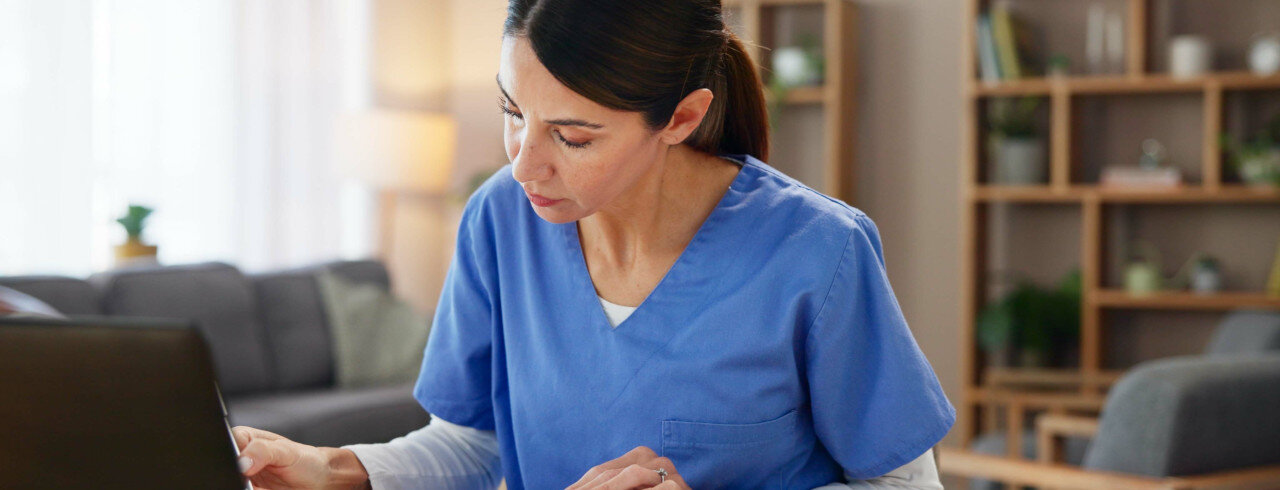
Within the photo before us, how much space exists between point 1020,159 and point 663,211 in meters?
3.24

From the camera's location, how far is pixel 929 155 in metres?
4.44

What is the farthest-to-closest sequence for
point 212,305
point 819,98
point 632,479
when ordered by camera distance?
point 819,98, point 212,305, point 632,479

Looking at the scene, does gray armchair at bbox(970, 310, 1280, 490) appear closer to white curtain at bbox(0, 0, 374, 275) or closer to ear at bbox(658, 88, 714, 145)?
ear at bbox(658, 88, 714, 145)

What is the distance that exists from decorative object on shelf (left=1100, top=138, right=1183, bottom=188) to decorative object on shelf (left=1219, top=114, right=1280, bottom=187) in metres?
0.19

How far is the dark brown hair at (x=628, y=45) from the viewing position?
3.16 feet

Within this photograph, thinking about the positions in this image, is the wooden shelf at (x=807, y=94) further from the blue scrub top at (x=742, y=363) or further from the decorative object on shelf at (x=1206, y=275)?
the blue scrub top at (x=742, y=363)

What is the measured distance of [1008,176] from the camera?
163 inches

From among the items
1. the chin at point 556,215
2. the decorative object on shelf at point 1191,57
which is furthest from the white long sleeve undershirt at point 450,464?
the decorative object on shelf at point 1191,57

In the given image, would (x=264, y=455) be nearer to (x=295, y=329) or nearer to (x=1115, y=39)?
(x=295, y=329)

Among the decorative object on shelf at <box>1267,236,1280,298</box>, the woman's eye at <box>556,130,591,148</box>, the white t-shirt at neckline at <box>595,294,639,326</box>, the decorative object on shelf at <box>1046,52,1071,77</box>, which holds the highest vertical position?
the decorative object on shelf at <box>1046,52,1071,77</box>

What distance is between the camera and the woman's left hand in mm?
958

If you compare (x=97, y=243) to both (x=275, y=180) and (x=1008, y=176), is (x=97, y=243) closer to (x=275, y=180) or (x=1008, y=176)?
(x=275, y=180)

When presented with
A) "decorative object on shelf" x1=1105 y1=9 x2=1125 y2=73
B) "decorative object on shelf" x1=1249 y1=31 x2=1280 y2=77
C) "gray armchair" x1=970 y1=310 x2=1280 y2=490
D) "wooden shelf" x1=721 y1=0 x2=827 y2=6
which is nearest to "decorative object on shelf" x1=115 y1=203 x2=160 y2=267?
"wooden shelf" x1=721 y1=0 x2=827 y2=6

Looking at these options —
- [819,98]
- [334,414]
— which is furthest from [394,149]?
[819,98]
